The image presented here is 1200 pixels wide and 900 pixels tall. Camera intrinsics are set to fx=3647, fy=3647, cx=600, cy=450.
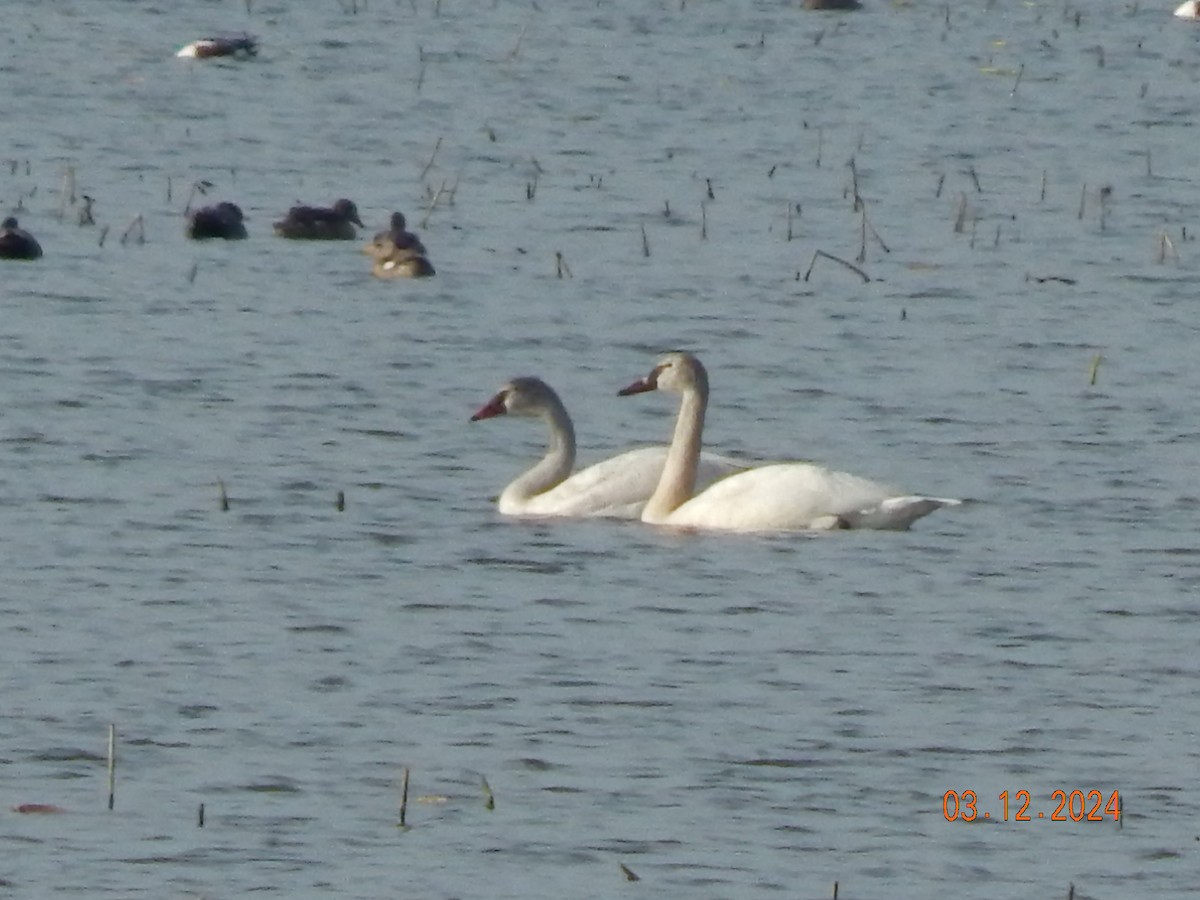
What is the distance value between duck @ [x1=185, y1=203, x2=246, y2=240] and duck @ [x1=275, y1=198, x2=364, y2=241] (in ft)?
1.01

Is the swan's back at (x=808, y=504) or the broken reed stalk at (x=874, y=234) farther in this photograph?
the broken reed stalk at (x=874, y=234)

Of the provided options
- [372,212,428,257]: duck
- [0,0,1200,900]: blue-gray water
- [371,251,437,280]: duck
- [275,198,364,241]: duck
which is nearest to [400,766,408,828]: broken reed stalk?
[0,0,1200,900]: blue-gray water

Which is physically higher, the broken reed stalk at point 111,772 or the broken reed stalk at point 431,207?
the broken reed stalk at point 111,772

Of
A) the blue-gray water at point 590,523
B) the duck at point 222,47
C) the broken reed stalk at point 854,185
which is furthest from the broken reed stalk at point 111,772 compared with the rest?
the duck at point 222,47

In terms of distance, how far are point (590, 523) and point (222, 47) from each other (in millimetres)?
17317

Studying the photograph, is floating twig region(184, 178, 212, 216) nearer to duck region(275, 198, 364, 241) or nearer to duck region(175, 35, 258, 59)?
duck region(275, 198, 364, 241)

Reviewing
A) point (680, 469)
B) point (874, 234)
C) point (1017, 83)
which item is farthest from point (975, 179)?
point (680, 469)

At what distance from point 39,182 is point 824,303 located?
6.87 metres

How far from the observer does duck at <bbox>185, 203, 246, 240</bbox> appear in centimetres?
2192

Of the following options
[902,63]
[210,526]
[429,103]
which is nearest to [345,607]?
[210,526]

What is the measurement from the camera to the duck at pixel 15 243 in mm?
20891

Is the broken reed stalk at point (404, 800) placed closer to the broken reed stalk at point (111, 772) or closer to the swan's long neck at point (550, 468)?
the broken reed stalk at point (111, 772)

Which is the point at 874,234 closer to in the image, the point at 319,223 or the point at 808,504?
the point at 319,223

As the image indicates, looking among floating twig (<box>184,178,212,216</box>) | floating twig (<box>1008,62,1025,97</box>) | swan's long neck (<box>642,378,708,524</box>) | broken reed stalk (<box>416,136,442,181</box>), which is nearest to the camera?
swan's long neck (<box>642,378,708,524</box>)
